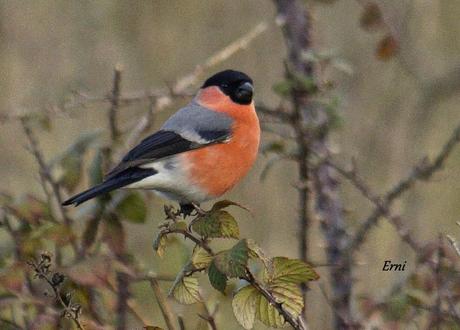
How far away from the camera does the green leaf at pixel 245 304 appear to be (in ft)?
5.39

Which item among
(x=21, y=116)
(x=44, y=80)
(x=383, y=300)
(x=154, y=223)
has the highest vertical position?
(x=21, y=116)

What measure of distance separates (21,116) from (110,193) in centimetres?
37

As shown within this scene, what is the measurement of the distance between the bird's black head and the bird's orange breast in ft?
0.66

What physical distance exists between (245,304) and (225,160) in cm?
125

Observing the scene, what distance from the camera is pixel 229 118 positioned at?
3.07 m

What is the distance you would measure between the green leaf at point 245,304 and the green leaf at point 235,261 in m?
0.05

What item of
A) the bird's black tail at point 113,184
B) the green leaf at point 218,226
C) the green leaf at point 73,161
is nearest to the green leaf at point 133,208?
the bird's black tail at point 113,184

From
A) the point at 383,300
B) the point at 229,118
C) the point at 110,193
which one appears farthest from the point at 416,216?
the point at 110,193

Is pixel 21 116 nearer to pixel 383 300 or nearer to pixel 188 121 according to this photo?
pixel 188 121

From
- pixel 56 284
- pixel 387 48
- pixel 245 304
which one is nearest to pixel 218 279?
pixel 245 304

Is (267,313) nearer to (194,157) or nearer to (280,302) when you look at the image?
(280,302)

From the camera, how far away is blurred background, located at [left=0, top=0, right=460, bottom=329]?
474 cm

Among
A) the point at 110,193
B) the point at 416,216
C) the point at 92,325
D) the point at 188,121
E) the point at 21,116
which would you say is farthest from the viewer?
the point at 416,216

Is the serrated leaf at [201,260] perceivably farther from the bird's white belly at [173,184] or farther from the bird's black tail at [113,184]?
the bird's white belly at [173,184]
